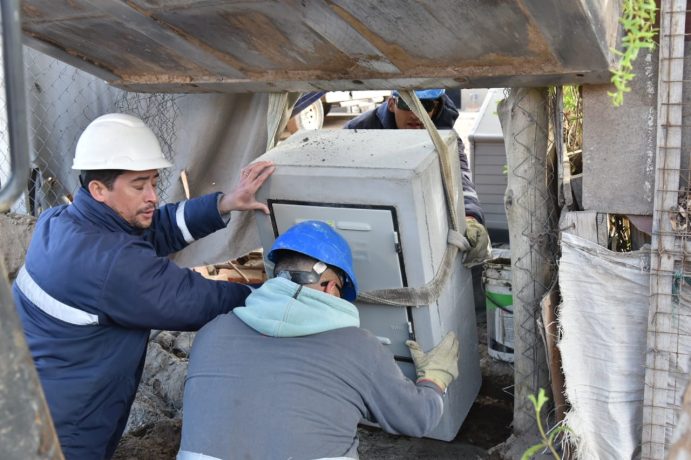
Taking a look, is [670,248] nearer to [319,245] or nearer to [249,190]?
[319,245]

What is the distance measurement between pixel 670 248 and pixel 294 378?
1493mm

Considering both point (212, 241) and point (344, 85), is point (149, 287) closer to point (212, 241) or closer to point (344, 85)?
point (344, 85)

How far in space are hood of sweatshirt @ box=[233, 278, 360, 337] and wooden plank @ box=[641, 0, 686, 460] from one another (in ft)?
3.90

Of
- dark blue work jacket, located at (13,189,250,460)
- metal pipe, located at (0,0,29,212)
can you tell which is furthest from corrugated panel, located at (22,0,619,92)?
A: metal pipe, located at (0,0,29,212)

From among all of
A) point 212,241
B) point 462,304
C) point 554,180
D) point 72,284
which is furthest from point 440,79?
point 212,241

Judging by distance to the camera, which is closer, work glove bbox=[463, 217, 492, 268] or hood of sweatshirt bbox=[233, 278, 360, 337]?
hood of sweatshirt bbox=[233, 278, 360, 337]

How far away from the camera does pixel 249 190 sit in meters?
3.25

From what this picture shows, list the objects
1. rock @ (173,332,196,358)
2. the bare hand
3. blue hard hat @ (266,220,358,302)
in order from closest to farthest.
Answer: blue hard hat @ (266,220,358,302) < the bare hand < rock @ (173,332,196,358)

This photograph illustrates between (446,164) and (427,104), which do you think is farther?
(427,104)

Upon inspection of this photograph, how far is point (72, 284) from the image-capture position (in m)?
2.79

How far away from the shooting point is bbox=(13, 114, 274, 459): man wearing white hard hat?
279cm

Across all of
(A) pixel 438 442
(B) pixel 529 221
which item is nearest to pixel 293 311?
(B) pixel 529 221

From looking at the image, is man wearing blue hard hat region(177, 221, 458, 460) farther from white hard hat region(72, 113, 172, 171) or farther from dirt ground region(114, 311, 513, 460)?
dirt ground region(114, 311, 513, 460)

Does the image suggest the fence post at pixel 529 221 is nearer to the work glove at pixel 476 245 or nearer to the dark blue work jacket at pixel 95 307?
the work glove at pixel 476 245
